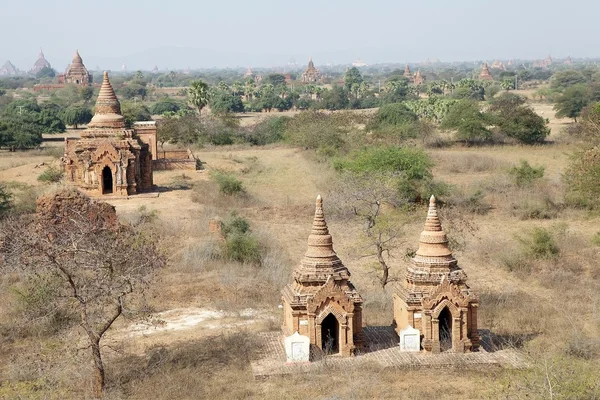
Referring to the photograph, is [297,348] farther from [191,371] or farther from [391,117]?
[391,117]

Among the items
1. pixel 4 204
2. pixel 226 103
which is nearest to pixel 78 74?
pixel 226 103

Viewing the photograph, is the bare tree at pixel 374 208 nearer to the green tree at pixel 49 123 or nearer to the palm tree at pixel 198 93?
the palm tree at pixel 198 93

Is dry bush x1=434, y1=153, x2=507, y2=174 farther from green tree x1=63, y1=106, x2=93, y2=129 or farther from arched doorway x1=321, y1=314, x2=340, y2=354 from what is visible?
green tree x1=63, y1=106, x2=93, y2=129

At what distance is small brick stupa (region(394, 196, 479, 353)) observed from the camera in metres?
15.7

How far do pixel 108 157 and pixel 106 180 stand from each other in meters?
1.33

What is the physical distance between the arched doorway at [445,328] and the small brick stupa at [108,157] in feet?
Answer: 72.9

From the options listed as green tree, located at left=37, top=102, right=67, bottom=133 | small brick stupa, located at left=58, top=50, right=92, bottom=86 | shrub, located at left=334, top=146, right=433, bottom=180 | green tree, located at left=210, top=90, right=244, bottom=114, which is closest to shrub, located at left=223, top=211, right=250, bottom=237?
shrub, located at left=334, top=146, right=433, bottom=180

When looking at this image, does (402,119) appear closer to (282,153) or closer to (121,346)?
(282,153)

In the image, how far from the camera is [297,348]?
1534 cm

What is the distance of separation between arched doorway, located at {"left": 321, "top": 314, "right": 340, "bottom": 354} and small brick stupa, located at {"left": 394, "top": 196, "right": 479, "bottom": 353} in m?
1.33

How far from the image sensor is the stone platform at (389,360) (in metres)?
15.0

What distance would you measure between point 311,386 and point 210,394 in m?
1.77

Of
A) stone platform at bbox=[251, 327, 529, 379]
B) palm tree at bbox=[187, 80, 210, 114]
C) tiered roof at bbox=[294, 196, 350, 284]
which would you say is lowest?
stone platform at bbox=[251, 327, 529, 379]

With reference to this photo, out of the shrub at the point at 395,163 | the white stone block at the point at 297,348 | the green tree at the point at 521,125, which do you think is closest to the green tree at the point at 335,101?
the green tree at the point at 521,125
